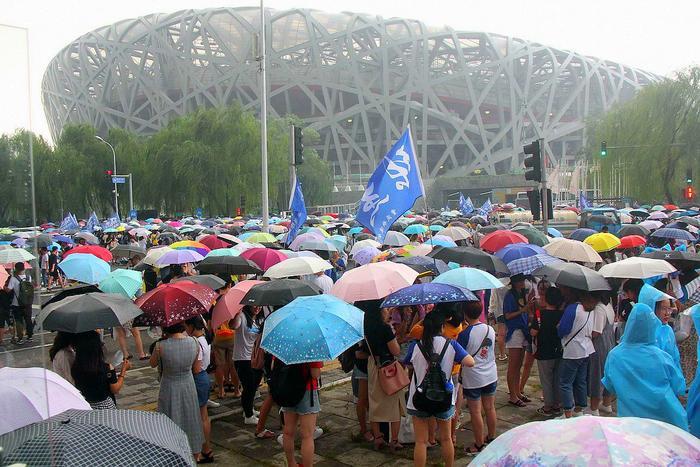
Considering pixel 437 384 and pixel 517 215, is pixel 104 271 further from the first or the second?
pixel 517 215

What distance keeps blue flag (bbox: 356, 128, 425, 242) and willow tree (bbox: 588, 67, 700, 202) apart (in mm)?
26971

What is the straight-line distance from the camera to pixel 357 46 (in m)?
79.9

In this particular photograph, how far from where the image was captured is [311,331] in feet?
14.0

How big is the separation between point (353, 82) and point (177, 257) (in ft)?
242

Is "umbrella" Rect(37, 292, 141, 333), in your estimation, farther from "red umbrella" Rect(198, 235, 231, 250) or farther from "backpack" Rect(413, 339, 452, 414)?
"red umbrella" Rect(198, 235, 231, 250)

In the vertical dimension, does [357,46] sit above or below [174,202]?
above

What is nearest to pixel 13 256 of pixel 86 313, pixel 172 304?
pixel 172 304

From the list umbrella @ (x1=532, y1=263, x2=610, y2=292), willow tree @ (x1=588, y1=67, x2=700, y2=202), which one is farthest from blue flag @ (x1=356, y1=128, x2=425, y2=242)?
willow tree @ (x1=588, y1=67, x2=700, y2=202)

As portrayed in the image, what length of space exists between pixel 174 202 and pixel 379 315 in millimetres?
36518

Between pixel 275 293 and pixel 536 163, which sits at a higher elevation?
pixel 536 163

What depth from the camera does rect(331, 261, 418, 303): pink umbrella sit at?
5453 mm

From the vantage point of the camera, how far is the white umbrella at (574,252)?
8.41 meters

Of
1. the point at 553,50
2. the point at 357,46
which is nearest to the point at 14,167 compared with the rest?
the point at 357,46

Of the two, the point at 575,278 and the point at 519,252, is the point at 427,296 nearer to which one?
the point at 575,278
